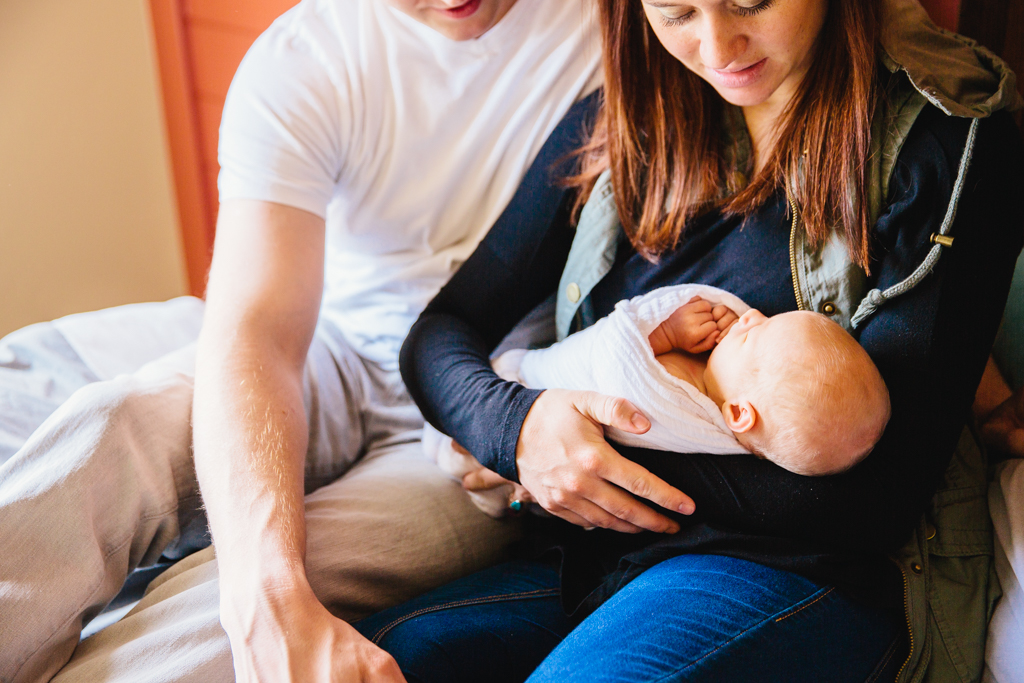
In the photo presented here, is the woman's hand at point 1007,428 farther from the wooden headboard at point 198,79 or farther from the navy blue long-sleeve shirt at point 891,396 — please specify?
the wooden headboard at point 198,79

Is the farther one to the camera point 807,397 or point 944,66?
point 944,66

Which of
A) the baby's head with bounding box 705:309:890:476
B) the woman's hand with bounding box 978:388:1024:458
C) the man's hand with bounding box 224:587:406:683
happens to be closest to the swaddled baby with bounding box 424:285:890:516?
the baby's head with bounding box 705:309:890:476

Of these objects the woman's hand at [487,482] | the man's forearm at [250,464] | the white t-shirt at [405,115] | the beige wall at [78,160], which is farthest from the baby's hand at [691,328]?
the beige wall at [78,160]

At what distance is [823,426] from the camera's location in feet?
3.25

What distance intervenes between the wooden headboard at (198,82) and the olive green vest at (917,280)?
1455mm

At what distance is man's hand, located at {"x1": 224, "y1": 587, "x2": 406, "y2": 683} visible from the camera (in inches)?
37.5

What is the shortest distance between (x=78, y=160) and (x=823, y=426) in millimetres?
2155

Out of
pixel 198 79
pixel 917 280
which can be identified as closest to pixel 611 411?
pixel 917 280

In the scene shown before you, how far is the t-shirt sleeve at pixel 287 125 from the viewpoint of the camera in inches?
52.8

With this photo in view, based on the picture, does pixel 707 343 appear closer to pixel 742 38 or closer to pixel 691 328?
pixel 691 328

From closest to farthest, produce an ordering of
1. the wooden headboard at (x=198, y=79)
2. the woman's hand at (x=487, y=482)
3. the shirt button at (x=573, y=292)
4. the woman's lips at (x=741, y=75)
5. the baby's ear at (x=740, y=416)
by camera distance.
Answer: the baby's ear at (x=740, y=416) → the woman's lips at (x=741, y=75) → the woman's hand at (x=487, y=482) → the shirt button at (x=573, y=292) → the wooden headboard at (x=198, y=79)

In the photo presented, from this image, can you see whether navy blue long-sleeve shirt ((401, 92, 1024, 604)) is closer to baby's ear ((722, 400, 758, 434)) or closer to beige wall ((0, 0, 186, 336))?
baby's ear ((722, 400, 758, 434))

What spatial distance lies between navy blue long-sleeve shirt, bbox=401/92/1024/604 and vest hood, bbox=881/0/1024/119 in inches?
1.5

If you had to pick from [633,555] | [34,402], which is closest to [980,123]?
[633,555]
